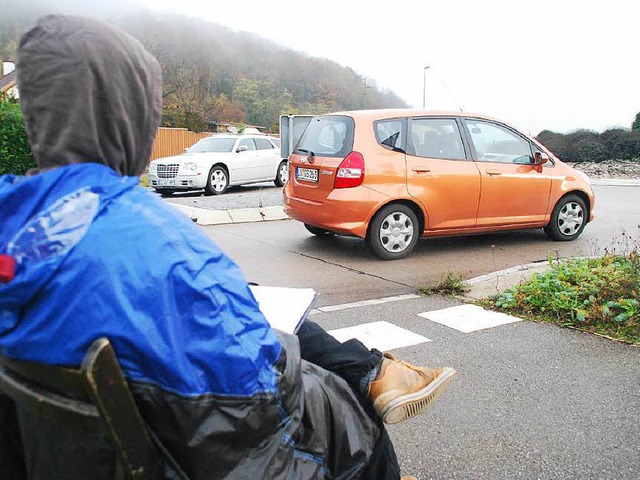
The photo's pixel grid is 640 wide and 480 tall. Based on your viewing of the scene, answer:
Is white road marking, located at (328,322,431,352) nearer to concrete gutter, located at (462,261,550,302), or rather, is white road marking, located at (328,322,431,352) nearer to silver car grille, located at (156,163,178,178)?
concrete gutter, located at (462,261,550,302)

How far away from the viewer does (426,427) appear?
2951 millimetres

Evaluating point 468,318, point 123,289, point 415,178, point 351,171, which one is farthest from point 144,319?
point 415,178

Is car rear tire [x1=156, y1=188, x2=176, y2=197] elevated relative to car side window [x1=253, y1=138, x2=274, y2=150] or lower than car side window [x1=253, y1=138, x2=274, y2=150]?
lower

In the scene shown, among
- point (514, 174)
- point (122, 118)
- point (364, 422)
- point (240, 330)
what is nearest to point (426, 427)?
point (364, 422)

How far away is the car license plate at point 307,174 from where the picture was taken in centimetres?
701

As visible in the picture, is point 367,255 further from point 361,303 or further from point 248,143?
point 248,143

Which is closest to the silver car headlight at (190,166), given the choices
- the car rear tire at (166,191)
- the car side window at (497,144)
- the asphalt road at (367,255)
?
the car rear tire at (166,191)

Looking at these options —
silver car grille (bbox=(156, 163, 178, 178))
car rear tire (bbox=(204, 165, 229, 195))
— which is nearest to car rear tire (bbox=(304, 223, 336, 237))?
car rear tire (bbox=(204, 165, 229, 195))

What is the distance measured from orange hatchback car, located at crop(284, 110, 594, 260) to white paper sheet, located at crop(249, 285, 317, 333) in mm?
4966

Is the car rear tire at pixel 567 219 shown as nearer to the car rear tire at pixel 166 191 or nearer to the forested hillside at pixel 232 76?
the car rear tire at pixel 166 191

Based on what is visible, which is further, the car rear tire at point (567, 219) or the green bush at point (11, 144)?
the green bush at point (11, 144)

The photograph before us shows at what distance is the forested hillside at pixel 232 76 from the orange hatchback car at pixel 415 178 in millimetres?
36009

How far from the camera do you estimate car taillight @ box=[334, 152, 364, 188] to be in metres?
6.68

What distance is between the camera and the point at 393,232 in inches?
272
